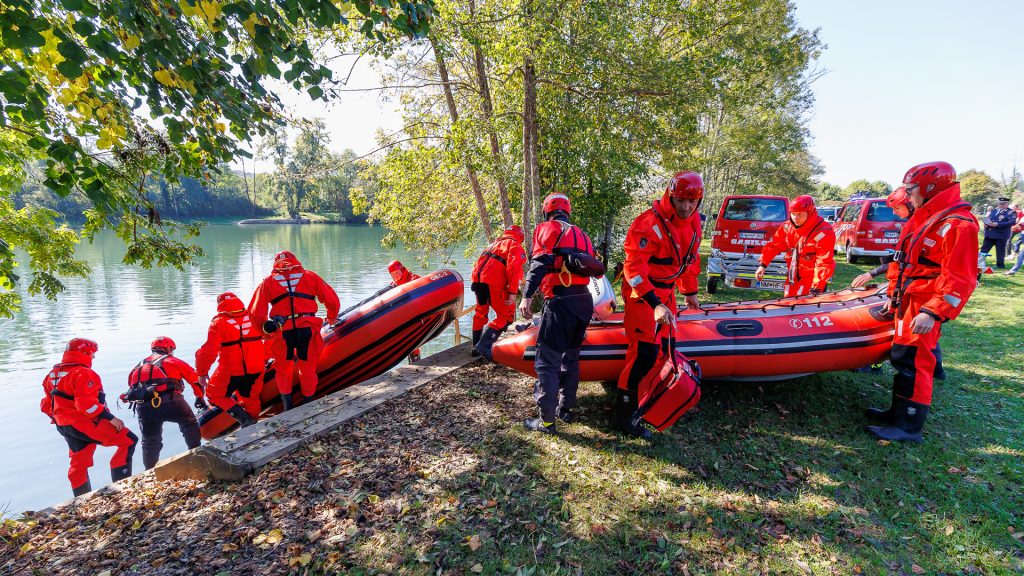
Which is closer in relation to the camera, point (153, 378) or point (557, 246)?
point (557, 246)

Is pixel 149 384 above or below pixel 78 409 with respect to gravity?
above

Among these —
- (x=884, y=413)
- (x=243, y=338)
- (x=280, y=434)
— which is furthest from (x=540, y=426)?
(x=243, y=338)

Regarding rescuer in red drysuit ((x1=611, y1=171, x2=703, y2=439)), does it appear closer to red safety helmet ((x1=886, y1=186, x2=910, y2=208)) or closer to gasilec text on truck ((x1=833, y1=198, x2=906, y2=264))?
red safety helmet ((x1=886, y1=186, x2=910, y2=208))

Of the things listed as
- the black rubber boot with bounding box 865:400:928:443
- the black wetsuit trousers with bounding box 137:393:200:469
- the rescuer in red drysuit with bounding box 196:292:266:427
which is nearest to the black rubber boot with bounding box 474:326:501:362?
the rescuer in red drysuit with bounding box 196:292:266:427

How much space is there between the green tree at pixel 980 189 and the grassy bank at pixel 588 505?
5600 centimetres

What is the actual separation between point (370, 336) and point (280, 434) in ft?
6.90

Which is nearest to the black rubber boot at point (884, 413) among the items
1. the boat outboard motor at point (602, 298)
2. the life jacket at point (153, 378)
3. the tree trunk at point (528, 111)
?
the boat outboard motor at point (602, 298)

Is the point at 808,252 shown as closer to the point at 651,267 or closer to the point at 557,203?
the point at 651,267

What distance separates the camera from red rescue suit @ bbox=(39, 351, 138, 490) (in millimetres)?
4402

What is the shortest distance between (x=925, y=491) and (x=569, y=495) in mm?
2276

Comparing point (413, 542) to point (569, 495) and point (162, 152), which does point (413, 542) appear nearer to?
point (569, 495)

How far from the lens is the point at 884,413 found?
3.54 m

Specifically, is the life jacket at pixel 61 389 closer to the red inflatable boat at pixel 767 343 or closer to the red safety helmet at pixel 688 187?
the red inflatable boat at pixel 767 343

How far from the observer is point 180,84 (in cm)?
250
